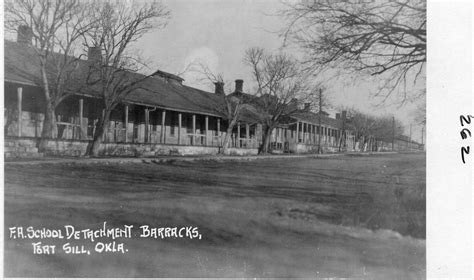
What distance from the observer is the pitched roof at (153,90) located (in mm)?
9891

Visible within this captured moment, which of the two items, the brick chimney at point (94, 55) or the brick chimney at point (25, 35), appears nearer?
the brick chimney at point (25, 35)

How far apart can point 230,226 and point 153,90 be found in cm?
1221

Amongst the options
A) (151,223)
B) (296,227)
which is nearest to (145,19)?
(151,223)

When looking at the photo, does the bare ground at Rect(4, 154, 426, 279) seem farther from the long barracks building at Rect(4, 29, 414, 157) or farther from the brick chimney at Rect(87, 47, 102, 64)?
the brick chimney at Rect(87, 47, 102, 64)

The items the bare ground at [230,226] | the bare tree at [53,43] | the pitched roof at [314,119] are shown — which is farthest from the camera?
the pitched roof at [314,119]

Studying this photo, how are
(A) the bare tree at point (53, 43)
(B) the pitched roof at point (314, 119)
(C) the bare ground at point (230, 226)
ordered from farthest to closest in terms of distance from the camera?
(B) the pitched roof at point (314, 119) → (A) the bare tree at point (53, 43) → (C) the bare ground at point (230, 226)

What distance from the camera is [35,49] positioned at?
409 inches

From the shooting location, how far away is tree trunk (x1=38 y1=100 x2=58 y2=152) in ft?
32.3

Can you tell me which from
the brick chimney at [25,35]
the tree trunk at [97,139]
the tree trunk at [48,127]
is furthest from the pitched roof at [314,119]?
the brick chimney at [25,35]

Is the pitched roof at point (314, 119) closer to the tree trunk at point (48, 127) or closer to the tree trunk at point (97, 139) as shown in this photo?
the tree trunk at point (97, 139)

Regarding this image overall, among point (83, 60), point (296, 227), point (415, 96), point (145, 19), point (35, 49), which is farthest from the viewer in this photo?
point (83, 60)

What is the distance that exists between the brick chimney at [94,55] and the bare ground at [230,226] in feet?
20.8
